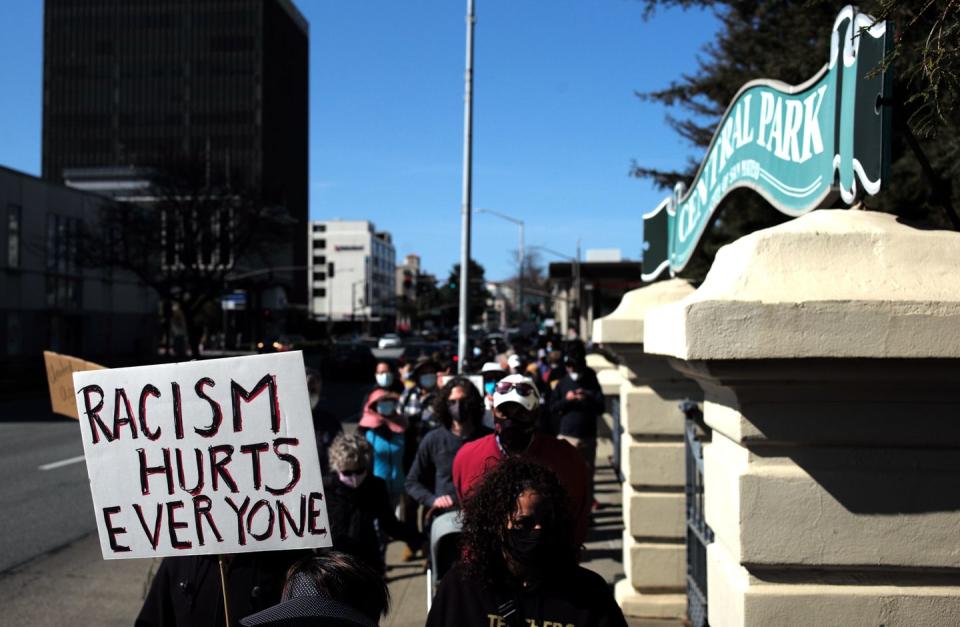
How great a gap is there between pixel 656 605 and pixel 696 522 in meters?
1.31

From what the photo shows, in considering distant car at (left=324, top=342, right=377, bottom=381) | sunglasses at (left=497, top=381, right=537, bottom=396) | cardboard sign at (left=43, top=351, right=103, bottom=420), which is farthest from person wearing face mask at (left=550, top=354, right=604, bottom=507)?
distant car at (left=324, top=342, right=377, bottom=381)

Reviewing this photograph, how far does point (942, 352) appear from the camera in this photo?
280 centimetres

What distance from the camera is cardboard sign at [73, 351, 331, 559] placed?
10.5 feet

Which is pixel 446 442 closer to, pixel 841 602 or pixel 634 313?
pixel 634 313

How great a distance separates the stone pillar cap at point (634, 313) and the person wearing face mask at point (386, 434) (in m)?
1.80

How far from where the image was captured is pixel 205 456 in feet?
10.6

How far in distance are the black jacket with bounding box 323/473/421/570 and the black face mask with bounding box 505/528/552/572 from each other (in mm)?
1687

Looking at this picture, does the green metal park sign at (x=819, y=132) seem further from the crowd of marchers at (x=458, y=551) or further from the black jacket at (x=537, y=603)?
the black jacket at (x=537, y=603)

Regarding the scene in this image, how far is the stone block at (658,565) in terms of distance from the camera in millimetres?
6355

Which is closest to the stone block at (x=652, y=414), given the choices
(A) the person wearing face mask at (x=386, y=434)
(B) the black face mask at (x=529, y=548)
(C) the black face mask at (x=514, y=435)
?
(C) the black face mask at (x=514, y=435)

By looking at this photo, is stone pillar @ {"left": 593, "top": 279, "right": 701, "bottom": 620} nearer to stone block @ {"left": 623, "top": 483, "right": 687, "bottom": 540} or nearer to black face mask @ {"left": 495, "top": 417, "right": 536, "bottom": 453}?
stone block @ {"left": 623, "top": 483, "right": 687, "bottom": 540}

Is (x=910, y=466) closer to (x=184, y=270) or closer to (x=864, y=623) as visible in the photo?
(x=864, y=623)

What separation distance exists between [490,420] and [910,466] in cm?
497

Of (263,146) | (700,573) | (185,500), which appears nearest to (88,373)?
(185,500)
